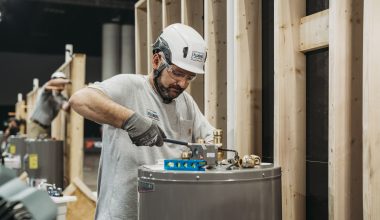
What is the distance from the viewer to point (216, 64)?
2791 mm

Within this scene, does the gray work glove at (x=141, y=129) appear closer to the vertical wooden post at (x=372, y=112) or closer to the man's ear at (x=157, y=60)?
the man's ear at (x=157, y=60)

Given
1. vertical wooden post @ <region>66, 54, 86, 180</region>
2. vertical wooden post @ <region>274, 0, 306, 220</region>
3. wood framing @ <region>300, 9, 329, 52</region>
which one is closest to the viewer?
wood framing @ <region>300, 9, 329, 52</region>

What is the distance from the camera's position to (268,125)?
2475 mm

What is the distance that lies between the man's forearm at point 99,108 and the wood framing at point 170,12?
1746mm

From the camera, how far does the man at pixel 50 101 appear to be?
17.8 ft

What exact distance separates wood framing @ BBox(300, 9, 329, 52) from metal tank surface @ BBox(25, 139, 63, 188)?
3788mm

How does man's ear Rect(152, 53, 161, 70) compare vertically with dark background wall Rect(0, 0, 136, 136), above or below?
below

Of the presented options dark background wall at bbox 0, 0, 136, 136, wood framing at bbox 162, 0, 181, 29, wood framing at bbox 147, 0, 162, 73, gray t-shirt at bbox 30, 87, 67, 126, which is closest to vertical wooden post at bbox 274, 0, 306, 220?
wood framing at bbox 162, 0, 181, 29

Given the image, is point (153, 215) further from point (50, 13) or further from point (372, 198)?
point (50, 13)

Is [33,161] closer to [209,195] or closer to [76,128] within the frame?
[76,128]

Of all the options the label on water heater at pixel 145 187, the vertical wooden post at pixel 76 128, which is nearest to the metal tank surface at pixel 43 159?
the vertical wooden post at pixel 76 128

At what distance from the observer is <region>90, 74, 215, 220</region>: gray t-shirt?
182 cm

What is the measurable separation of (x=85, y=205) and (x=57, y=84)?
1.96m

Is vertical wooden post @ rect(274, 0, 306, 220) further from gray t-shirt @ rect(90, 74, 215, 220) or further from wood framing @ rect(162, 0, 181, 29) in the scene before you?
wood framing @ rect(162, 0, 181, 29)
